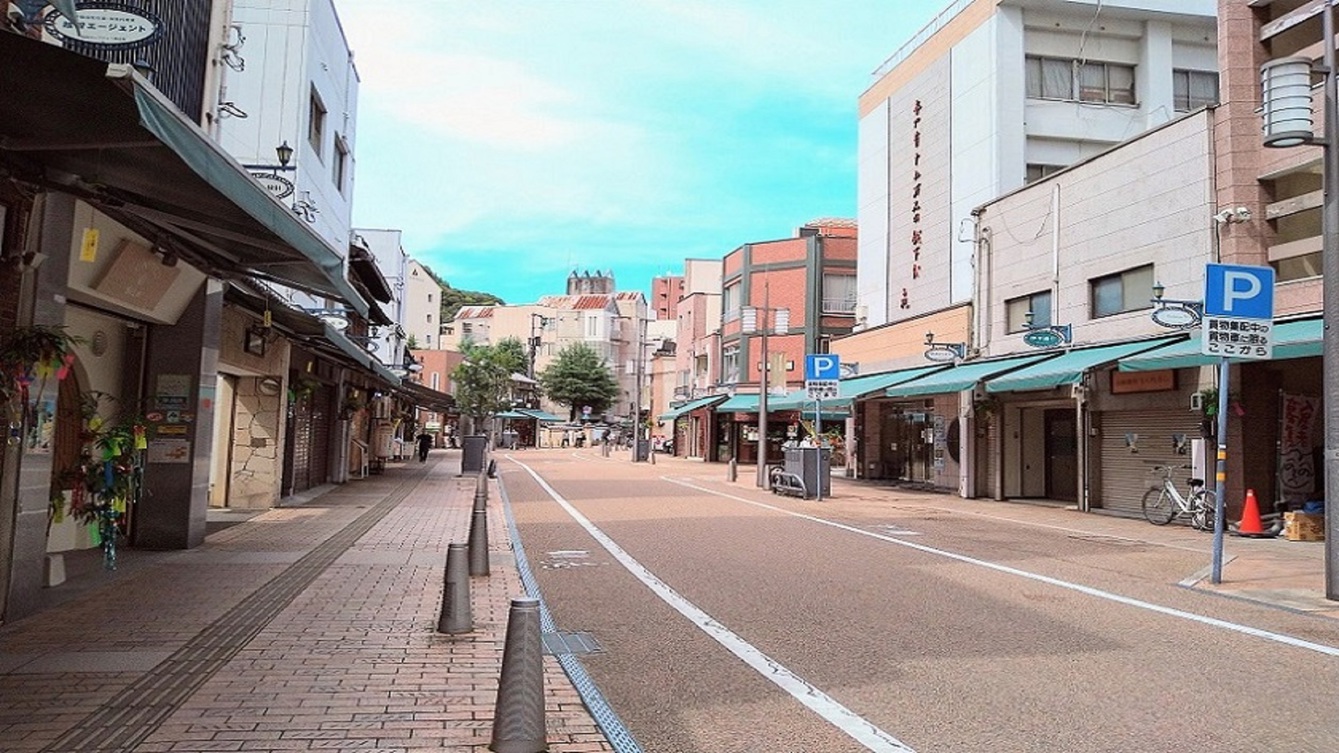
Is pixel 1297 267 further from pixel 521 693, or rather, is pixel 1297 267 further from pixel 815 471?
pixel 521 693

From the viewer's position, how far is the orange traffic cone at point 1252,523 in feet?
49.6

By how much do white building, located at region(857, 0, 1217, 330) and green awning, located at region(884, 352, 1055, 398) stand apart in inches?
82.6

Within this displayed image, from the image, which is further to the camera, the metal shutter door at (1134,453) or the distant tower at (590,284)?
the distant tower at (590,284)

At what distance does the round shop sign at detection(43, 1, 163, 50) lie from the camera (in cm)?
823

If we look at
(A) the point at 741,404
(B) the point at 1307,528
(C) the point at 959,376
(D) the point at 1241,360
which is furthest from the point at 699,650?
(A) the point at 741,404

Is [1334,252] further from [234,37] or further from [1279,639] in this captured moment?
[234,37]

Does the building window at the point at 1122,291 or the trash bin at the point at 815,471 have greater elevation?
the building window at the point at 1122,291

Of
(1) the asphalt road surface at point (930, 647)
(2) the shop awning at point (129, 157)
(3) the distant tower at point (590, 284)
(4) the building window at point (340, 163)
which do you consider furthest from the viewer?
(3) the distant tower at point (590, 284)

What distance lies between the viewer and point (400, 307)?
46719mm

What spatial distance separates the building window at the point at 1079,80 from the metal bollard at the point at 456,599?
84.1ft

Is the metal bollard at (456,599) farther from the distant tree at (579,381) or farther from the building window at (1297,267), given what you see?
the distant tree at (579,381)

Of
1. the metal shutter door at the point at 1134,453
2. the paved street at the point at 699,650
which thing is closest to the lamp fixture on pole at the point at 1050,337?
the metal shutter door at the point at 1134,453

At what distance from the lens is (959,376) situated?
74.6ft

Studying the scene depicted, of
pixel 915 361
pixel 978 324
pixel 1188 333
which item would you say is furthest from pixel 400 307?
pixel 1188 333
